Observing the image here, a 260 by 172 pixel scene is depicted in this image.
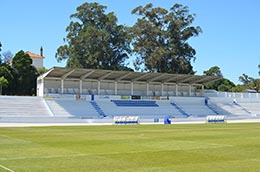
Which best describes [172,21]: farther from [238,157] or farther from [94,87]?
[238,157]

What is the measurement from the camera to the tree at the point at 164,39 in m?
79.8

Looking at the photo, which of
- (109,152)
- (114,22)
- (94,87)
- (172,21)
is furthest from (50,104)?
(109,152)

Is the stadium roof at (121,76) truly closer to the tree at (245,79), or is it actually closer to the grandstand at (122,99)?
the grandstand at (122,99)

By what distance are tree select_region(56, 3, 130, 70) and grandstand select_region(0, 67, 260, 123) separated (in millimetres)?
12678

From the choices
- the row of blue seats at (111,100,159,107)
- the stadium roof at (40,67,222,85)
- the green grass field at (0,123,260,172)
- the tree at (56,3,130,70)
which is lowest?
the green grass field at (0,123,260,172)

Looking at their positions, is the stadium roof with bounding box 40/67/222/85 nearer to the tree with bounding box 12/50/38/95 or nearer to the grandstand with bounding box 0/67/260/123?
the grandstand with bounding box 0/67/260/123

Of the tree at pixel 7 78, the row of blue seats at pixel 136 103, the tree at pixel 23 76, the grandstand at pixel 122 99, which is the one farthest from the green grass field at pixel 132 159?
the tree at pixel 23 76

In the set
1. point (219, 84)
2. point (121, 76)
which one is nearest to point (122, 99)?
point (121, 76)

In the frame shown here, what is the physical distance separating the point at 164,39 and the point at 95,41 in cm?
1448

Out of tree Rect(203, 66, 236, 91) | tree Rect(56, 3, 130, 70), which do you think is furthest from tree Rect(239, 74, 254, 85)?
tree Rect(56, 3, 130, 70)

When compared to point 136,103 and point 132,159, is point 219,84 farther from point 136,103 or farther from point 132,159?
point 132,159

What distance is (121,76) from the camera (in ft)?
210

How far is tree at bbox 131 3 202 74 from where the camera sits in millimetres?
79750

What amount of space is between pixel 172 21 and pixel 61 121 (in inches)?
1664
